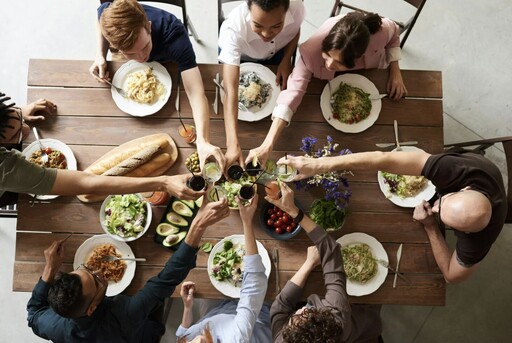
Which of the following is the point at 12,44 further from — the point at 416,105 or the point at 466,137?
the point at 466,137

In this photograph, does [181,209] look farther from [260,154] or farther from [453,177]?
[453,177]

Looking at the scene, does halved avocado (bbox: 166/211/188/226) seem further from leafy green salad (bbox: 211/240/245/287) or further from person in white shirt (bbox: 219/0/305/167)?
person in white shirt (bbox: 219/0/305/167)

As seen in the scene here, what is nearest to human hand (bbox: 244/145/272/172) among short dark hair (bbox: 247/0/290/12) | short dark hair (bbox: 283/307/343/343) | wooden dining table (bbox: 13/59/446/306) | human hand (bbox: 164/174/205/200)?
wooden dining table (bbox: 13/59/446/306)

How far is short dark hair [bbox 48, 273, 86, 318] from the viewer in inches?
78.7

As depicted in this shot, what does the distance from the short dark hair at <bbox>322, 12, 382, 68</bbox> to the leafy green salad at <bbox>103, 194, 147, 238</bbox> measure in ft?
4.27

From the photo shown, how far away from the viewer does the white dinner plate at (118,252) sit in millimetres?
2277

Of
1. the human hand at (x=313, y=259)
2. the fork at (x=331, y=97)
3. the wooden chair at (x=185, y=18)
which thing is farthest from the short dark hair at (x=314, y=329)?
the wooden chair at (x=185, y=18)

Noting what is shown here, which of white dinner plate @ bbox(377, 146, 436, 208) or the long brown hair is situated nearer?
the long brown hair

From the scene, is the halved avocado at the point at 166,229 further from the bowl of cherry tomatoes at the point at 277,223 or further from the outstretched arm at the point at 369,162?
the outstretched arm at the point at 369,162

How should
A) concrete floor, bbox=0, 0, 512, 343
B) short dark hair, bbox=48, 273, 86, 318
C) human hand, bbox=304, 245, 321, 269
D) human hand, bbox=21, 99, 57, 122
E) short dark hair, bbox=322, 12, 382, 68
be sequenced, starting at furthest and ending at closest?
concrete floor, bbox=0, 0, 512, 343, human hand, bbox=21, 99, 57, 122, human hand, bbox=304, 245, 321, 269, short dark hair, bbox=322, 12, 382, 68, short dark hair, bbox=48, 273, 86, 318

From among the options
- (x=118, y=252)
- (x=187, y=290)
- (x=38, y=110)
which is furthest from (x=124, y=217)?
(x=38, y=110)

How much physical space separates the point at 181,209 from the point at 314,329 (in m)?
0.94

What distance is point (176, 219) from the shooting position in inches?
91.0

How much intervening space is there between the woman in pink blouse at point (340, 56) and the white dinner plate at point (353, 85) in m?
0.05
